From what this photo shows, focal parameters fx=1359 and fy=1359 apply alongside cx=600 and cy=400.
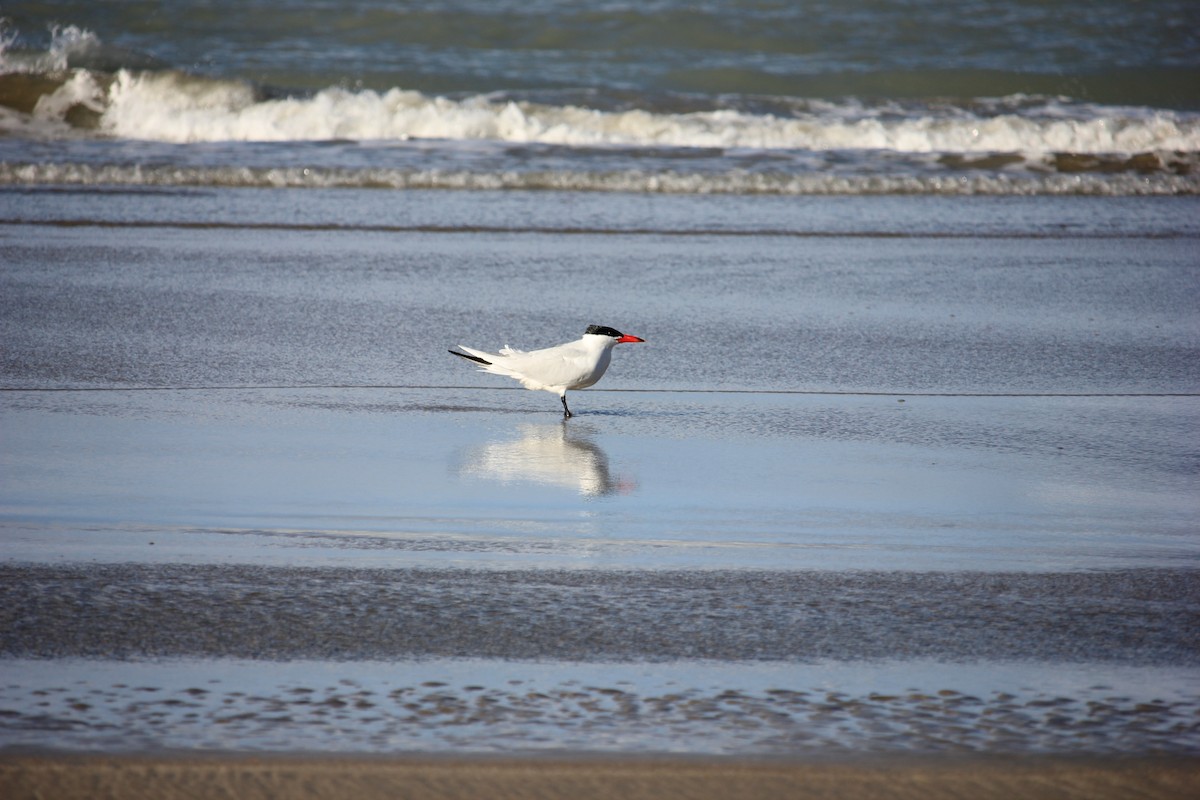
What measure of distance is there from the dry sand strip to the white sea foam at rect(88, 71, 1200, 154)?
12.5m

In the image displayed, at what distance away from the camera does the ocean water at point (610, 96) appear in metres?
12.6

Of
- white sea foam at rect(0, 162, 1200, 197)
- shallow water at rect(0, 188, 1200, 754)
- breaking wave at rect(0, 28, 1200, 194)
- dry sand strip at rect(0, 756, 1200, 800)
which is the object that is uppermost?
breaking wave at rect(0, 28, 1200, 194)

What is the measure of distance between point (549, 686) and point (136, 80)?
A: 640 inches

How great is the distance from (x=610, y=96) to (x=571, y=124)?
8.04 feet

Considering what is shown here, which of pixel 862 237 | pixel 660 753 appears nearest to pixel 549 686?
pixel 660 753

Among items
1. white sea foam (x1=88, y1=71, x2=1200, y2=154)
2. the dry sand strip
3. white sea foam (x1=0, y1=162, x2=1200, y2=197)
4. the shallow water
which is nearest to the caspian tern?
the shallow water

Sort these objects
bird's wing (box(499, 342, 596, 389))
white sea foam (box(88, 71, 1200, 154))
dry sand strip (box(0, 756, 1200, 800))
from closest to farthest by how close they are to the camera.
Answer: dry sand strip (box(0, 756, 1200, 800)) < bird's wing (box(499, 342, 596, 389)) < white sea foam (box(88, 71, 1200, 154))

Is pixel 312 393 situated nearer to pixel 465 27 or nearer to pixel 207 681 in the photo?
pixel 207 681

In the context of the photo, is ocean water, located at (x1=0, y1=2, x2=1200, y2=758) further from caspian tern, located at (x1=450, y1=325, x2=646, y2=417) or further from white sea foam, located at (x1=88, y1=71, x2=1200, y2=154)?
white sea foam, located at (x1=88, y1=71, x2=1200, y2=154)

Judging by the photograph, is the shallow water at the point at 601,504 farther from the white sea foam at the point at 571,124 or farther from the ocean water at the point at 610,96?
the white sea foam at the point at 571,124

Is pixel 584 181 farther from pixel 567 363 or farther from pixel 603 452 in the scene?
pixel 603 452

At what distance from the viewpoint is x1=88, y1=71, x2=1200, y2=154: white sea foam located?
1557 cm

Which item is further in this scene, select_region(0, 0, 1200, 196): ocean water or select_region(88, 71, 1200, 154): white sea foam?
select_region(88, 71, 1200, 154): white sea foam

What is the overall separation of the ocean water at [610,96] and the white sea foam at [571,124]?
0.13 ft
